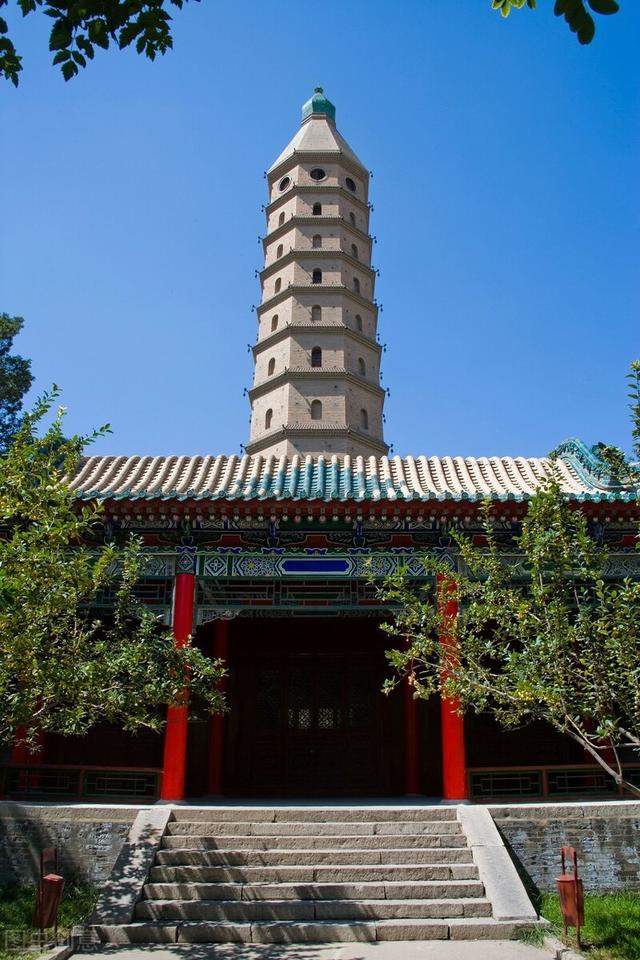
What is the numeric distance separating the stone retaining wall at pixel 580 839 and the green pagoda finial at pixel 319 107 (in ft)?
83.6

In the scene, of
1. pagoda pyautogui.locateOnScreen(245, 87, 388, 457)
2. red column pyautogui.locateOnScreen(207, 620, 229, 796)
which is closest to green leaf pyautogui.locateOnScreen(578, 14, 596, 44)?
red column pyautogui.locateOnScreen(207, 620, 229, 796)

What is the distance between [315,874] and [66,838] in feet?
8.84

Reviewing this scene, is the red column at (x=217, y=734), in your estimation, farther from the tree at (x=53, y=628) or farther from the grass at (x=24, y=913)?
the tree at (x=53, y=628)

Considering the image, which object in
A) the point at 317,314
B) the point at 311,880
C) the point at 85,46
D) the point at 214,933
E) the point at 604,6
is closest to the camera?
the point at 604,6

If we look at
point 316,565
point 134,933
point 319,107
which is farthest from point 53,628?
point 319,107

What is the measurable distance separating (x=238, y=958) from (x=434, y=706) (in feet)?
17.9

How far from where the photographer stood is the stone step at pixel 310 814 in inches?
328

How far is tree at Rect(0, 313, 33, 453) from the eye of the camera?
24.7 meters

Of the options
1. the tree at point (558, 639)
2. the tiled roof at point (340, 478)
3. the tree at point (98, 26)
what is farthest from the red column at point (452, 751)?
the tree at point (98, 26)

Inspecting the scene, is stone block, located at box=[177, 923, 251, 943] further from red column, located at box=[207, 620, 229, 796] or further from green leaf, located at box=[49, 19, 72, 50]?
green leaf, located at box=[49, 19, 72, 50]

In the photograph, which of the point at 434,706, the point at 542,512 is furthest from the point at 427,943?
the point at 434,706

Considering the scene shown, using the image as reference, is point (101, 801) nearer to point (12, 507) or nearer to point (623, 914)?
point (12, 507)

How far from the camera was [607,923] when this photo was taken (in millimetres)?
7031

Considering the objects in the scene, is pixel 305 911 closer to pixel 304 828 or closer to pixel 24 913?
pixel 304 828
